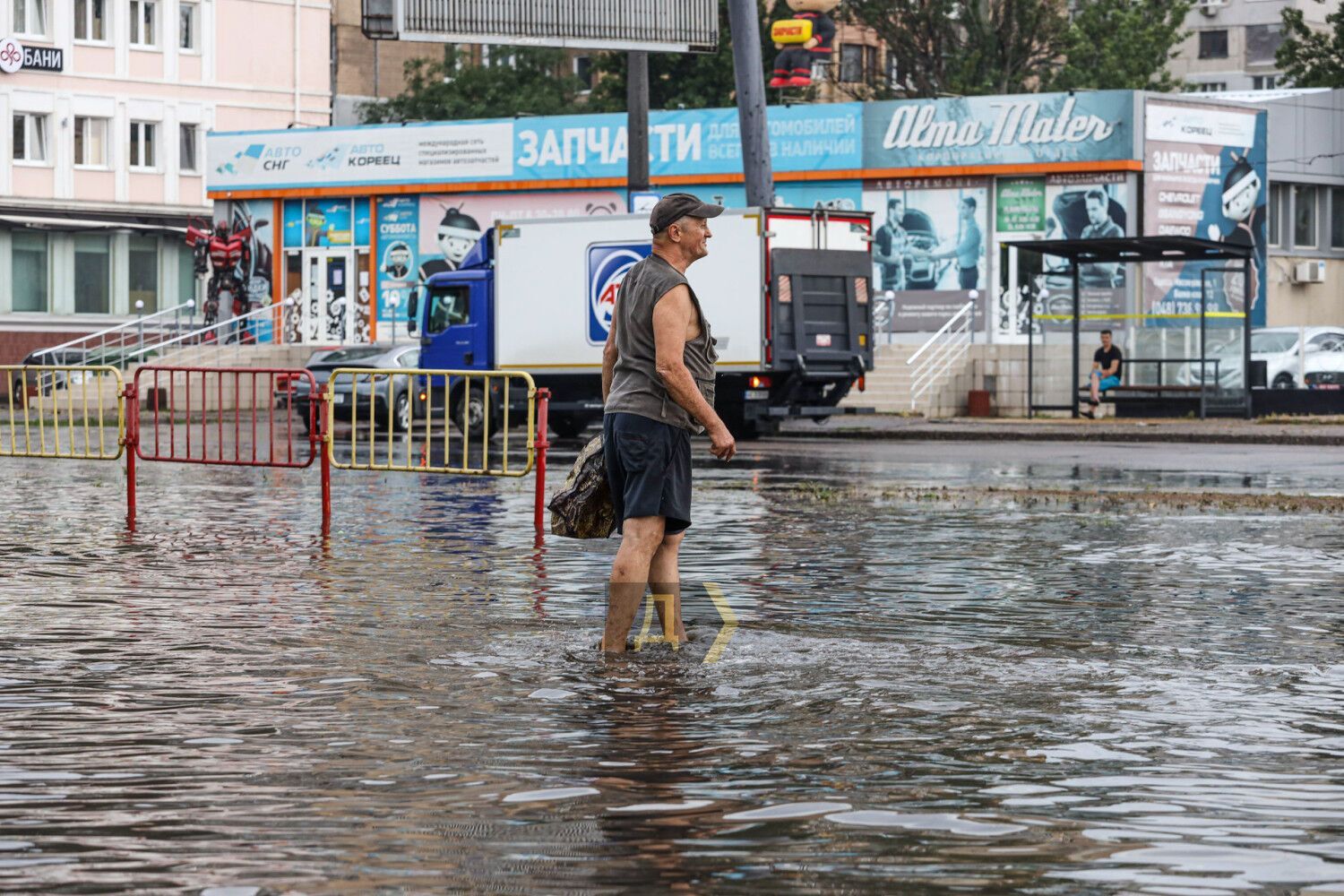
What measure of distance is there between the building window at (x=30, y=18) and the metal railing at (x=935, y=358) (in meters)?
29.9

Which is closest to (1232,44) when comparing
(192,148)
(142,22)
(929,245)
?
(192,148)

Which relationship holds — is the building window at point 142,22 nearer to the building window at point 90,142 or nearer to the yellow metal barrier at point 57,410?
the building window at point 90,142

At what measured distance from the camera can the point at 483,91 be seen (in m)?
72.6

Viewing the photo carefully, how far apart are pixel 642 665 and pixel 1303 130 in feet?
144

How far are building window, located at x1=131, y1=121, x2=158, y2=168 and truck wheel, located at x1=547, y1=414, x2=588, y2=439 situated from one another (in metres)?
33.0

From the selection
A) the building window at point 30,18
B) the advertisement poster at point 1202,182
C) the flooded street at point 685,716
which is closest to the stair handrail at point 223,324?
the building window at point 30,18

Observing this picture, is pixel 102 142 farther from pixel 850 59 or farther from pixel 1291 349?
pixel 1291 349

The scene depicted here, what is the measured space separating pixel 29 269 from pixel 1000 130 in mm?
28636

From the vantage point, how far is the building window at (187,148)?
64312 mm

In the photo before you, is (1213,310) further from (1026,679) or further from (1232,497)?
(1026,679)

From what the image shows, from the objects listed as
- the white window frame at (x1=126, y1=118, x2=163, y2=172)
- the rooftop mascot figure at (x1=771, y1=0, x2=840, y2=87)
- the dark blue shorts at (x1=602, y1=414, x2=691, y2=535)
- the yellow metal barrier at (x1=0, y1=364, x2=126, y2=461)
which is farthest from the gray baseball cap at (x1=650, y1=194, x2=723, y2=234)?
the white window frame at (x1=126, y1=118, x2=163, y2=172)

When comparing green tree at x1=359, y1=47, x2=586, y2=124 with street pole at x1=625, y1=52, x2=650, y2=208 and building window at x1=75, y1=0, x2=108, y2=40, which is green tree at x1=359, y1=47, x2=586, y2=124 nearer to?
building window at x1=75, y1=0, x2=108, y2=40

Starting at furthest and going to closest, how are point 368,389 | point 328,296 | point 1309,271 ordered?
point 328,296
point 1309,271
point 368,389

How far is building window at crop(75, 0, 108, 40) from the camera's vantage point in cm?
6250
